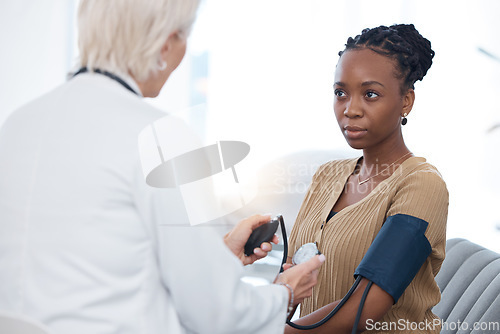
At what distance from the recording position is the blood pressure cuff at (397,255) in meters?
1.07

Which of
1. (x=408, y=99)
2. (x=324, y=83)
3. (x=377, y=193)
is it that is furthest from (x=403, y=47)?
(x=324, y=83)

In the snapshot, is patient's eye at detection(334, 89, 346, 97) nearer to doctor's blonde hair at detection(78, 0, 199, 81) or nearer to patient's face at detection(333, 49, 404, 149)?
patient's face at detection(333, 49, 404, 149)

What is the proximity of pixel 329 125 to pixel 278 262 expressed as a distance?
4.96 feet

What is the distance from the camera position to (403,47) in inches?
48.6

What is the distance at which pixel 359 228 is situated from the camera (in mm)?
1225

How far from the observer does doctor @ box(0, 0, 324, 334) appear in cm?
78

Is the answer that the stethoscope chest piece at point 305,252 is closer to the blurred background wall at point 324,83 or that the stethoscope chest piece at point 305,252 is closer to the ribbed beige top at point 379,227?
the ribbed beige top at point 379,227

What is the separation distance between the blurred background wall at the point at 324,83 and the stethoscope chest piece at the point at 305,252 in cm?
135

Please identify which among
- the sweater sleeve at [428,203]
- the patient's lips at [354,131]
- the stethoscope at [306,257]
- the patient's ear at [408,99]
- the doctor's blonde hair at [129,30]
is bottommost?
the stethoscope at [306,257]

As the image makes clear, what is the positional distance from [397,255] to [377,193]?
0.66ft

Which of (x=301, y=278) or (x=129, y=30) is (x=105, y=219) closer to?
(x=129, y=30)

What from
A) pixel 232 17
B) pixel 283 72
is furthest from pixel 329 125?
pixel 232 17

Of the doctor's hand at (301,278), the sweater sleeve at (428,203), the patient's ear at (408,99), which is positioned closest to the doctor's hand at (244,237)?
the doctor's hand at (301,278)

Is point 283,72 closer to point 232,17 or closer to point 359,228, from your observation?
point 232,17
